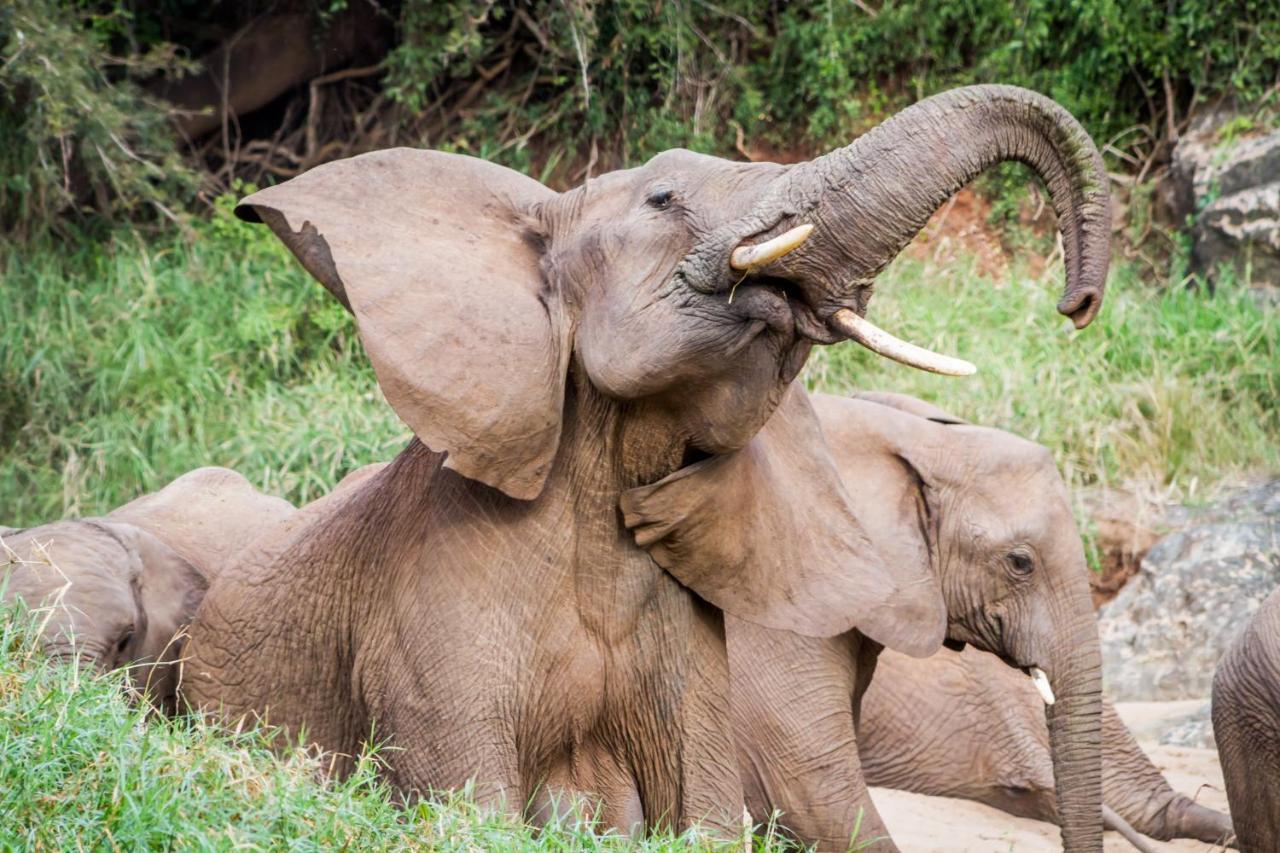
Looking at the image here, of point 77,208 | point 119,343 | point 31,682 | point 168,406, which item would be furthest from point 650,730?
point 77,208

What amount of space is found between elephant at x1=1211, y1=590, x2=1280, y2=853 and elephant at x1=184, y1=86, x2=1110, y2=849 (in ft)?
4.84

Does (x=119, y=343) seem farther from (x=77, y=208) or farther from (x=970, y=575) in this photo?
(x=970, y=575)

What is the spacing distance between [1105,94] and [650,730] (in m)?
9.12

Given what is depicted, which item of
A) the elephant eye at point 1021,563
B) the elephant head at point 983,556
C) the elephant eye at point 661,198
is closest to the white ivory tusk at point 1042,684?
the elephant head at point 983,556

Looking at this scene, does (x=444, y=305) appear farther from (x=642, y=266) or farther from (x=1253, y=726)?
(x=1253, y=726)

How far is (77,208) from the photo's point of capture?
12.0 m

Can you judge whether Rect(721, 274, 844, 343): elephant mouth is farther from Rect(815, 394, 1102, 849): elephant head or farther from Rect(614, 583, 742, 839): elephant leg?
→ Rect(815, 394, 1102, 849): elephant head

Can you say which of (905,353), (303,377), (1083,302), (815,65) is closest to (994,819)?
(1083,302)

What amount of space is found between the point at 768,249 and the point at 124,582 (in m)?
2.43

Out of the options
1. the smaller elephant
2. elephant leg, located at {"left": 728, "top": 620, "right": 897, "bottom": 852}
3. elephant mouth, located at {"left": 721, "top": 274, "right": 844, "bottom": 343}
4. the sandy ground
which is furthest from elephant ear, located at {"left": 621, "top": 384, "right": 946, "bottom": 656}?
the smaller elephant

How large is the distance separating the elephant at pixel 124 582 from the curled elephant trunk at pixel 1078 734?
266cm

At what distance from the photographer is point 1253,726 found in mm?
5777

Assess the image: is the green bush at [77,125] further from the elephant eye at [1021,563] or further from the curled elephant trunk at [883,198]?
the curled elephant trunk at [883,198]

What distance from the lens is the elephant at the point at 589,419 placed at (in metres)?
4.09
